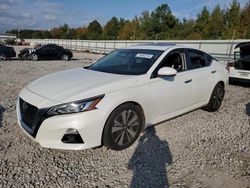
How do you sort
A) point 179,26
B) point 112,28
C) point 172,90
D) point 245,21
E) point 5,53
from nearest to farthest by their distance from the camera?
point 172,90, point 5,53, point 245,21, point 179,26, point 112,28

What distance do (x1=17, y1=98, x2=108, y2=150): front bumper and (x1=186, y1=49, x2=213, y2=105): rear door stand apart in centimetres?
226

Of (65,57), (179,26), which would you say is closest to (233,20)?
(179,26)

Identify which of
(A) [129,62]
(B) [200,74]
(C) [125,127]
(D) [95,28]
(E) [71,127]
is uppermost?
(D) [95,28]

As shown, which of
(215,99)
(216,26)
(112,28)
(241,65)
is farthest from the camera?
(112,28)

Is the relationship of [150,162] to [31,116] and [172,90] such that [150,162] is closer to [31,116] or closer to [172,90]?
[172,90]

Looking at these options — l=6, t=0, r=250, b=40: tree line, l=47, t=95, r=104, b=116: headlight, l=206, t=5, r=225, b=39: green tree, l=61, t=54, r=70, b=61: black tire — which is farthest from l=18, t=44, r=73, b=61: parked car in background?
l=206, t=5, r=225, b=39: green tree

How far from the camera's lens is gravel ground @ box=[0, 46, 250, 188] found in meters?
2.95

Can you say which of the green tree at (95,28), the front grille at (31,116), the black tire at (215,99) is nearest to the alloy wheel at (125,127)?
the front grille at (31,116)

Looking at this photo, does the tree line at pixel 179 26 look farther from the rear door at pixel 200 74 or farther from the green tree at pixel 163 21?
the rear door at pixel 200 74

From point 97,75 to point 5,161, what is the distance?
182 centimetres

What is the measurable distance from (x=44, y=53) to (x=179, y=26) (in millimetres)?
44006

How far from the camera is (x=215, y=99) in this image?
18.1ft

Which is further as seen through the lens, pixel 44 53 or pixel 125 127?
pixel 44 53

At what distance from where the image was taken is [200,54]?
526cm
